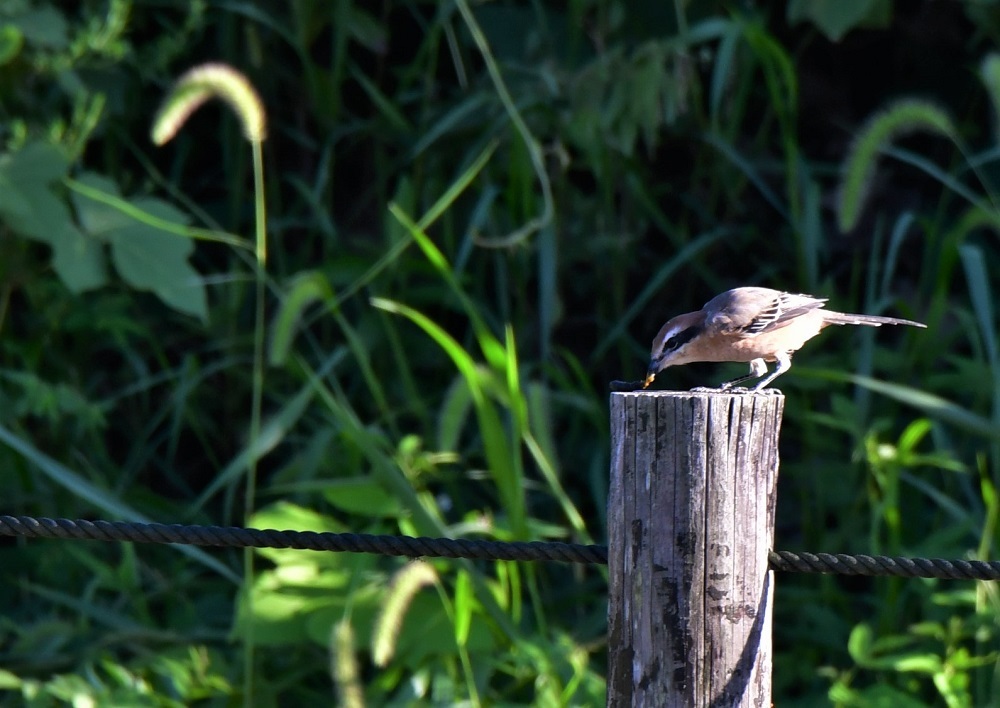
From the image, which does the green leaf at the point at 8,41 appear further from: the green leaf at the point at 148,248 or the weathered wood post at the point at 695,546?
the weathered wood post at the point at 695,546

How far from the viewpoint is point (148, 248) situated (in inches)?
163

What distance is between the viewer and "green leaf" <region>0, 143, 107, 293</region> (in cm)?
404

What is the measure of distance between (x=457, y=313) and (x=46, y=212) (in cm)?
164

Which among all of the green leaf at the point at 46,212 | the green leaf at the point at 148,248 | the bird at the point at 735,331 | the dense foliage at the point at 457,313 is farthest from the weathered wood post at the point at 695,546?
the green leaf at the point at 46,212

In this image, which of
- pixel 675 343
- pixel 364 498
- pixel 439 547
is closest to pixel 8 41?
pixel 364 498

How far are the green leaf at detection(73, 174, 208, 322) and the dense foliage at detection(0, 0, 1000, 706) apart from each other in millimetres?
14

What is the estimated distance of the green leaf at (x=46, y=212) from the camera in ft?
13.3

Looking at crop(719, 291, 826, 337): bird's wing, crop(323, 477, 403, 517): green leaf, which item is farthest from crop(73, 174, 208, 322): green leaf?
crop(719, 291, 826, 337): bird's wing

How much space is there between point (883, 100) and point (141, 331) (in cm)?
315

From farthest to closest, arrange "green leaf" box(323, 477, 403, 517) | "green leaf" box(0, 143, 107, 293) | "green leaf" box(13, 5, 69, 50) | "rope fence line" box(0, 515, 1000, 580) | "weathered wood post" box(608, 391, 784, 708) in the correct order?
"green leaf" box(13, 5, 69, 50) < "green leaf" box(0, 143, 107, 293) < "green leaf" box(323, 477, 403, 517) < "rope fence line" box(0, 515, 1000, 580) < "weathered wood post" box(608, 391, 784, 708)

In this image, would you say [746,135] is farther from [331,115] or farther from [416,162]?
[331,115]

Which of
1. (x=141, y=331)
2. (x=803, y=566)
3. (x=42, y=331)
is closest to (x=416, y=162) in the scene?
(x=141, y=331)

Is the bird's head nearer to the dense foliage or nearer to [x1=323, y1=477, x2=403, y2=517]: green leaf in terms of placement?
the dense foliage

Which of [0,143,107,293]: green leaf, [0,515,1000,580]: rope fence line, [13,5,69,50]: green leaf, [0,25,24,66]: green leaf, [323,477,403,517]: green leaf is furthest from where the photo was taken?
[13,5,69,50]: green leaf
